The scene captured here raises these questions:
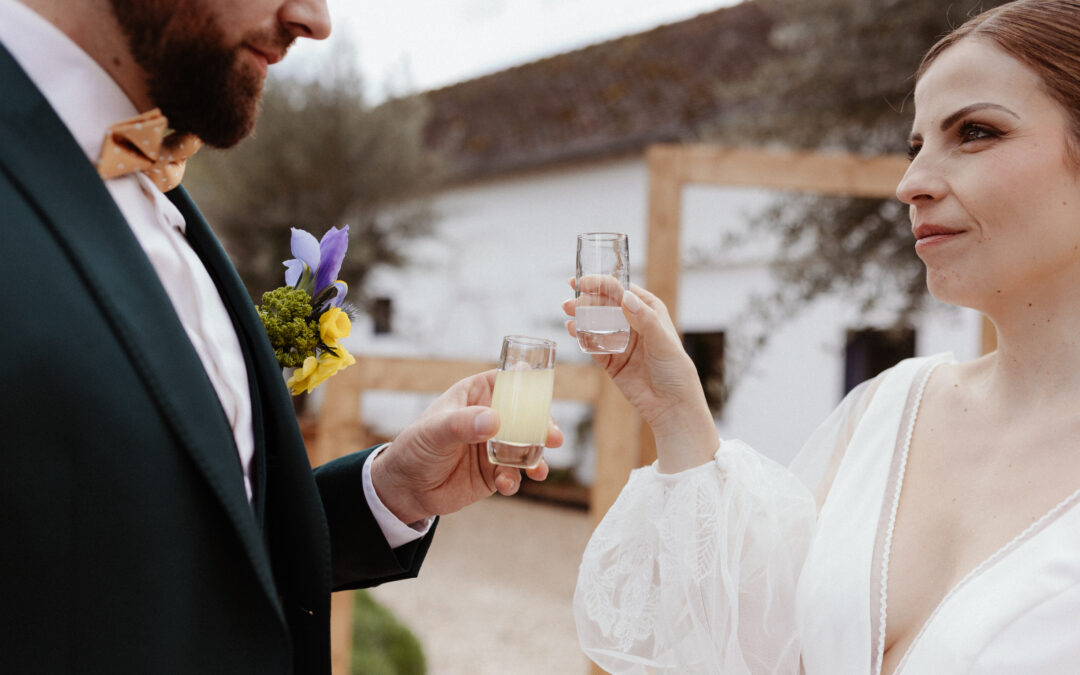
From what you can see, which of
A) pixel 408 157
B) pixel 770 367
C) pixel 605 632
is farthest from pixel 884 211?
pixel 408 157

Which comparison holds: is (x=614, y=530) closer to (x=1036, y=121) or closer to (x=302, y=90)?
(x=1036, y=121)

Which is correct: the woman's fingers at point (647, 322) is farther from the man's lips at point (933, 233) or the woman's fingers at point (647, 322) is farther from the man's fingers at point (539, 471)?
the man's lips at point (933, 233)

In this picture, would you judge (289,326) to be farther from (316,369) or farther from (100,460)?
(100,460)

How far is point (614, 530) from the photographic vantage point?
6.93ft

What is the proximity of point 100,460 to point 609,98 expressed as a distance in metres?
11.3

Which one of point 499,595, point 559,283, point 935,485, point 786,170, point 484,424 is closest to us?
point 484,424

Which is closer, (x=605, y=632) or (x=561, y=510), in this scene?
(x=605, y=632)

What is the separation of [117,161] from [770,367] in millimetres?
4600

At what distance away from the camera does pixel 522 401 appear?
1.72m

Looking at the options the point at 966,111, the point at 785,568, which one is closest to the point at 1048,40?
the point at 966,111

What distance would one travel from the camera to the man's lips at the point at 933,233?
183 centimetres

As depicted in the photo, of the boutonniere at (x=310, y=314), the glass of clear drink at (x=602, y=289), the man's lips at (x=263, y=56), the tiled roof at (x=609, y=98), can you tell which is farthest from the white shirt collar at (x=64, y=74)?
the tiled roof at (x=609, y=98)

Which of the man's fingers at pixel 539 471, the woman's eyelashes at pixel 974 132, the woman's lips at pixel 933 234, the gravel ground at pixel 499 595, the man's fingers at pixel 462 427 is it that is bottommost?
the gravel ground at pixel 499 595

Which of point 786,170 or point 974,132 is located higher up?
point 786,170
